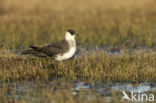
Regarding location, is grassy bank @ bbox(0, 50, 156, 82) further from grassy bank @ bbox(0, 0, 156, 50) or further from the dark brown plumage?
grassy bank @ bbox(0, 0, 156, 50)

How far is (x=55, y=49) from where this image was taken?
1061 cm

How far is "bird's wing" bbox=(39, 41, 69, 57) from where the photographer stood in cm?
1053

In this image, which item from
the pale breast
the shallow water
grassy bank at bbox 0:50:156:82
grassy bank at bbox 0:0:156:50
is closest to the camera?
the shallow water

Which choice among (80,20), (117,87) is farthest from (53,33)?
(117,87)

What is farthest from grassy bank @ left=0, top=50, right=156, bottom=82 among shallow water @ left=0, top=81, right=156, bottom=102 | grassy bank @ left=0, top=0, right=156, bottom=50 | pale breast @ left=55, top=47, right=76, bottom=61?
grassy bank @ left=0, top=0, right=156, bottom=50

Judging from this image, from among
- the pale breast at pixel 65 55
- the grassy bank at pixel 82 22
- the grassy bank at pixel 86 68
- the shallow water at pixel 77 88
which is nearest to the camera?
the shallow water at pixel 77 88

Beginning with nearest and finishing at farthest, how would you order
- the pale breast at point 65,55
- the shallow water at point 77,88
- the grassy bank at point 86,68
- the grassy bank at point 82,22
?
the shallow water at point 77,88, the grassy bank at point 86,68, the pale breast at point 65,55, the grassy bank at point 82,22

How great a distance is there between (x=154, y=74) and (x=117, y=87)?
1129mm

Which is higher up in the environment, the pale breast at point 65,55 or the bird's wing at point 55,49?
the bird's wing at point 55,49

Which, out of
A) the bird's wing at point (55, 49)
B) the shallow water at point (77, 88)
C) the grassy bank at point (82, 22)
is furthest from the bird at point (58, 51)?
the grassy bank at point (82, 22)

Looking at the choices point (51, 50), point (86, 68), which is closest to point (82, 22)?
point (51, 50)

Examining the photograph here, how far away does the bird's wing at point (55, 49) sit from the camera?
10531 millimetres

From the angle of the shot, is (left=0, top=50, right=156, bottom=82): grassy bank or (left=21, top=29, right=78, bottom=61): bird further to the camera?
(left=21, top=29, right=78, bottom=61): bird

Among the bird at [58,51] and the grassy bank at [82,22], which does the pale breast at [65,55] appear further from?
the grassy bank at [82,22]
